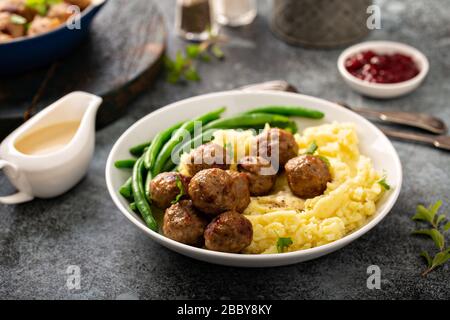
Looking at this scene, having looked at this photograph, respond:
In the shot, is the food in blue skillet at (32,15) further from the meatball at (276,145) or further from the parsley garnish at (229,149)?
the meatball at (276,145)

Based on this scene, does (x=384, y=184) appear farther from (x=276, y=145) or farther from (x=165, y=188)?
(x=165, y=188)

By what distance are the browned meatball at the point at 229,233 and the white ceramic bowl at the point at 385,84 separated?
2.20m

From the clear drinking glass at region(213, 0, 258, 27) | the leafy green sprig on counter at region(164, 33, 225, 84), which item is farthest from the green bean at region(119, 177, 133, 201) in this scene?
the clear drinking glass at region(213, 0, 258, 27)

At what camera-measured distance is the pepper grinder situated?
212 inches

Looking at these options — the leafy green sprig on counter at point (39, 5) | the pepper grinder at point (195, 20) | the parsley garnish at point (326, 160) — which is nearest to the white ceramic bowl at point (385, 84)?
the pepper grinder at point (195, 20)

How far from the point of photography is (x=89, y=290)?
10.6 feet

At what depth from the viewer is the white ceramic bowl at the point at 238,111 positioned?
2.95 meters

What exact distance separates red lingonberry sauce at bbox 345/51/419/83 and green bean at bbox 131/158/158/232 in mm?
2224

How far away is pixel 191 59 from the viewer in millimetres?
5398

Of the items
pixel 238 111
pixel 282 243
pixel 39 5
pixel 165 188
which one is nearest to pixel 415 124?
pixel 238 111

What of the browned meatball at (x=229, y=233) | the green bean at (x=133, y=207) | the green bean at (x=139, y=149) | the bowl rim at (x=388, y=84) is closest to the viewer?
the browned meatball at (x=229, y=233)

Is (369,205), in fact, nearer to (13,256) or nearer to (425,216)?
(425,216)

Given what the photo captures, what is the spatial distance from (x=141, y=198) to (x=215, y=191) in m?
0.55
